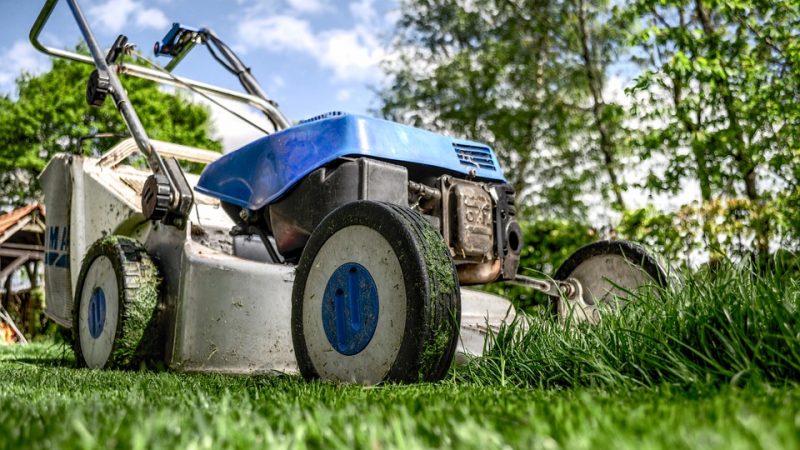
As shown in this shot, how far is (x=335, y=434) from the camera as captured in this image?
3.66ft

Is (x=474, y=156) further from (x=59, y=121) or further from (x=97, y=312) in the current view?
(x=59, y=121)

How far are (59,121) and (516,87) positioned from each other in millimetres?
12125

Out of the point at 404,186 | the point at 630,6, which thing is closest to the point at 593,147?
the point at 630,6

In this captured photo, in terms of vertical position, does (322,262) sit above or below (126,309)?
above

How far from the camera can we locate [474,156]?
329 cm

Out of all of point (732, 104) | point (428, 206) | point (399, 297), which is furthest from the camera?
point (732, 104)

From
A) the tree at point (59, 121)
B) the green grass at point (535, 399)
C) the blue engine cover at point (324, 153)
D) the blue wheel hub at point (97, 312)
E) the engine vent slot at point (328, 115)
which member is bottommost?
the blue wheel hub at point (97, 312)

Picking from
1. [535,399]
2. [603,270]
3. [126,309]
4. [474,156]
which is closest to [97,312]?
[126,309]

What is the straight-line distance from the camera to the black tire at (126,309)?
3244 mm

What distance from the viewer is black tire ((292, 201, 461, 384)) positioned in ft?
6.70

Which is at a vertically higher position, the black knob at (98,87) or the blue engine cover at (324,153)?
the black knob at (98,87)

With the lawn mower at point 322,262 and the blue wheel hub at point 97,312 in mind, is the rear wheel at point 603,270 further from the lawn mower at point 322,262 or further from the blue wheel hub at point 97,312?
the blue wheel hub at point 97,312

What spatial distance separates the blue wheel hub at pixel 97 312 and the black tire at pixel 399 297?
1444 mm

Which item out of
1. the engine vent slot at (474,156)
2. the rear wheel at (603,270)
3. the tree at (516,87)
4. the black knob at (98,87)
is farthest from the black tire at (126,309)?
the tree at (516,87)
